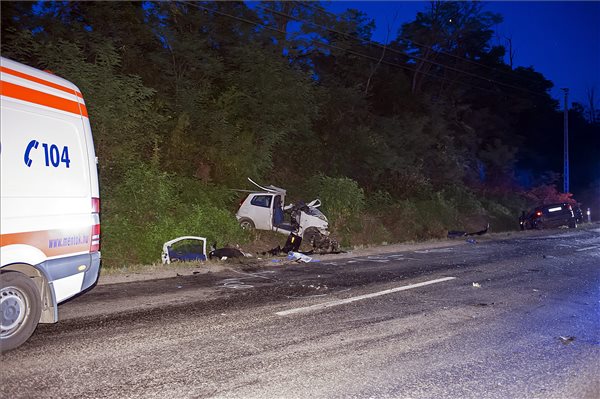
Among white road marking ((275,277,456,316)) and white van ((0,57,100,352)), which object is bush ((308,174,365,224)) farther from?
white van ((0,57,100,352))

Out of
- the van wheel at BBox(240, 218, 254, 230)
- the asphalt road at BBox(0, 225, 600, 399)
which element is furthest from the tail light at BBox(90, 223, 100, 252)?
the van wheel at BBox(240, 218, 254, 230)

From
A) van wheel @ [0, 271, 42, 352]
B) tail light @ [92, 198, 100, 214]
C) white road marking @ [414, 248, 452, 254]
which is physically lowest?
white road marking @ [414, 248, 452, 254]

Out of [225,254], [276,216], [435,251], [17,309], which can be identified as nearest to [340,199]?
[276,216]

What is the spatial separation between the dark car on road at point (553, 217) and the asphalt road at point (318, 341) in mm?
17454

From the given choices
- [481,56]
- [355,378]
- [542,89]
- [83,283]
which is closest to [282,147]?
[83,283]

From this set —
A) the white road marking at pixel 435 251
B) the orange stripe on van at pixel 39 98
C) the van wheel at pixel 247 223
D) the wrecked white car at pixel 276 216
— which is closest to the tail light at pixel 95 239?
the orange stripe on van at pixel 39 98

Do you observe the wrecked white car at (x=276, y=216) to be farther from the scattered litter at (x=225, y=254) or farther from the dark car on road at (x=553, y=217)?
the dark car on road at (x=553, y=217)

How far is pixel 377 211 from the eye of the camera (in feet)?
67.1

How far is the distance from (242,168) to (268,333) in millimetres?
12159

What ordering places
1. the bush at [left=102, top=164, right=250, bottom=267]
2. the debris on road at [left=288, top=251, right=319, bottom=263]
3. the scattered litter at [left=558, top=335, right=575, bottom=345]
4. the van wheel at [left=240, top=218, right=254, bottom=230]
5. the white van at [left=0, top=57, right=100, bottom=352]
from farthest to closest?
the van wheel at [left=240, top=218, right=254, bottom=230] → the debris on road at [left=288, top=251, right=319, bottom=263] → the bush at [left=102, top=164, right=250, bottom=267] → the scattered litter at [left=558, top=335, right=575, bottom=345] → the white van at [left=0, top=57, right=100, bottom=352]

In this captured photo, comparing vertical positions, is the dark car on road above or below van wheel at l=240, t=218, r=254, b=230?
below

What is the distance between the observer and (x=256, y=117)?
1925 cm

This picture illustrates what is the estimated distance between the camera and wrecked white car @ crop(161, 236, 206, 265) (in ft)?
35.6

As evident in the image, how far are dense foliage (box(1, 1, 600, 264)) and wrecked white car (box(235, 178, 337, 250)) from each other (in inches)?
34.7
